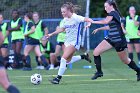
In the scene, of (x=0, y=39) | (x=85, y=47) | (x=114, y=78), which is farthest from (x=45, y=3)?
(x=0, y=39)

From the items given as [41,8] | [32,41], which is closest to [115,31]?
[32,41]

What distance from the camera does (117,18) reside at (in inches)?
537

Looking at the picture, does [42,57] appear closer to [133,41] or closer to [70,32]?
[133,41]

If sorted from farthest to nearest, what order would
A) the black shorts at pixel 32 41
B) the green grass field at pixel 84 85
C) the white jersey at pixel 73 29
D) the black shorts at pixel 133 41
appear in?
the black shorts at pixel 133 41, the black shorts at pixel 32 41, the white jersey at pixel 73 29, the green grass field at pixel 84 85

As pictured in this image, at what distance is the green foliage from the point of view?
29942 mm

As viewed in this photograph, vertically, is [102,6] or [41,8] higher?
[41,8]

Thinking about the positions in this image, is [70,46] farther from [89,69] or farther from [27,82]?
[89,69]

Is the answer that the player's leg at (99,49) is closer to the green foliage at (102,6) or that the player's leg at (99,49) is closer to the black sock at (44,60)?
the black sock at (44,60)

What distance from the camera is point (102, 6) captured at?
3166cm

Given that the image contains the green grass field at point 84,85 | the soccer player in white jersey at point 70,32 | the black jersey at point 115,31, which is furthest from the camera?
the soccer player in white jersey at point 70,32

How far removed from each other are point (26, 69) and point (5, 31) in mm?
1588

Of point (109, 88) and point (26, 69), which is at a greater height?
point (109, 88)

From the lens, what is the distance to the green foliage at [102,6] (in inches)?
1179

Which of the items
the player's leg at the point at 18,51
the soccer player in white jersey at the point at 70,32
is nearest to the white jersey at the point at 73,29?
the soccer player in white jersey at the point at 70,32
